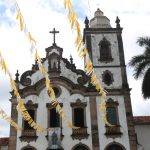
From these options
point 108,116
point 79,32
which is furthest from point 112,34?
point 79,32

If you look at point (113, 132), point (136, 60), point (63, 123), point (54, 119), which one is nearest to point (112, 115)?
point (113, 132)

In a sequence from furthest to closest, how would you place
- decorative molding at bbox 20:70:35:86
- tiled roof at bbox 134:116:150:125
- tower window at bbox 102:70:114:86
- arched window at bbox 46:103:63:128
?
1. tiled roof at bbox 134:116:150:125
2. tower window at bbox 102:70:114:86
3. decorative molding at bbox 20:70:35:86
4. arched window at bbox 46:103:63:128

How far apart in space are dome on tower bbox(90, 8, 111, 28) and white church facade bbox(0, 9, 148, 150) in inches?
69.5

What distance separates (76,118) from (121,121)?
150 inches

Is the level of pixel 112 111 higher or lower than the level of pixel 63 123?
higher

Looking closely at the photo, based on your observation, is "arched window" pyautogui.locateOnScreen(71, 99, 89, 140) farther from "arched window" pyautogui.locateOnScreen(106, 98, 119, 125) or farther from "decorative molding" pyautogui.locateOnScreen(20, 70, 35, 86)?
"decorative molding" pyautogui.locateOnScreen(20, 70, 35, 86)

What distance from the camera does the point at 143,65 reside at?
1109 inches

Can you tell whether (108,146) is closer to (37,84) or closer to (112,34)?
(37,84)

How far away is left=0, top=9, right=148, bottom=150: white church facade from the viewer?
27797 millimetres

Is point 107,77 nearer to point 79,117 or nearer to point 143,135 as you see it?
point 79,117

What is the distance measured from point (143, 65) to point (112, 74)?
3.75m

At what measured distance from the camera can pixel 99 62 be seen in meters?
31.7

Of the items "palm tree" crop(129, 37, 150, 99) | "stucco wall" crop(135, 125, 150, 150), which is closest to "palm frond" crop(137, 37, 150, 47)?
"palm tree" crop(129, 37, 150, 99)

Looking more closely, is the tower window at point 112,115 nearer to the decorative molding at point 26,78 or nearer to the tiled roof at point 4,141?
the decorative molding at point 26,78
